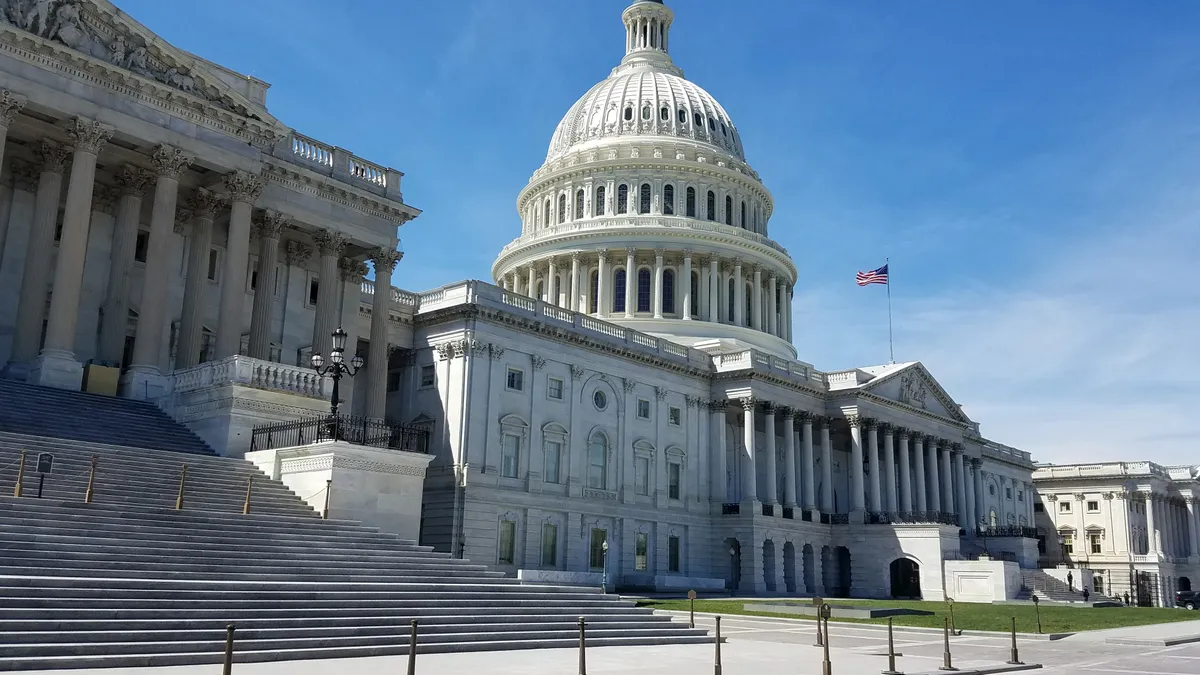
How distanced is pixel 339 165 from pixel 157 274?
11.7m

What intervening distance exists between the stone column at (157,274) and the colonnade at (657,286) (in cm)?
4998

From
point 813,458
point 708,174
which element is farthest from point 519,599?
point 708,174

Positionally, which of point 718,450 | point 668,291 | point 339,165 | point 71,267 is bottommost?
point 718,450

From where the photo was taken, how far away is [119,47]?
39.4 meters

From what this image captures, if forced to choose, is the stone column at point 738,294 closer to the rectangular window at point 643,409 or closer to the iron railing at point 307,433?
the rectangular window at point 643,409

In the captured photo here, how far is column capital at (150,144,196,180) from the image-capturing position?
4006cm

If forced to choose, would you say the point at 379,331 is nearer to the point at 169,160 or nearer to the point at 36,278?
the point at 169,160

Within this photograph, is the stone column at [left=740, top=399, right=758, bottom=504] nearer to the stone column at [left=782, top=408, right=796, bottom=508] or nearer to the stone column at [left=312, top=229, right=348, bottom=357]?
the stone column at [left=782, top=408, right=796, bottom=508]

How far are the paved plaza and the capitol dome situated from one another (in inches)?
1956

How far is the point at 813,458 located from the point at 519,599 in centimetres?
5796

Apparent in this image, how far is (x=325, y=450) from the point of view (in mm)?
31250

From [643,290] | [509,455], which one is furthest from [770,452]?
[643,290]

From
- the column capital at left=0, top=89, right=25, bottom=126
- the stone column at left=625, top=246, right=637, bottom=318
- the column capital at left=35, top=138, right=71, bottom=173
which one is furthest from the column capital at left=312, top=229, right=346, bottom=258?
the stone column at left=625, top=246, right=637, bottom=318

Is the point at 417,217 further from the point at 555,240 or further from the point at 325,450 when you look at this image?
the point at 555,240
